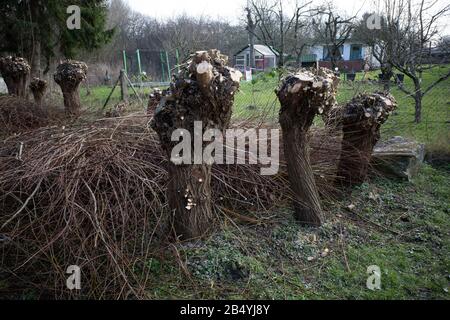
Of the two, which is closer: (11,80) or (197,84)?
(197,84)

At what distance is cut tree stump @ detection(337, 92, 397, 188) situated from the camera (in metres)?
3.54

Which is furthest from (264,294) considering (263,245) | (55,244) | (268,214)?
(55,244)

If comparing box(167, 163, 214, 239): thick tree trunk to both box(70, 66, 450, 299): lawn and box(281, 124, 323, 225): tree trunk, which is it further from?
box(281, 124, 323, 225): tree trunk

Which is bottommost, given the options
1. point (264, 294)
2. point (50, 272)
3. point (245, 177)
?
point (264, 294)

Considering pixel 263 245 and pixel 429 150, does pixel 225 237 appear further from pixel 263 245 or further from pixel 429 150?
pixel 429 150

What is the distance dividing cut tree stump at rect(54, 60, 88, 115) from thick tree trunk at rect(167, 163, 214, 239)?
3807 mm

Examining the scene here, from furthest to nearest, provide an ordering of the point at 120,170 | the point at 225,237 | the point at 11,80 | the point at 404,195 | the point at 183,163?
1. the point at 11,80
2. the point at 404,195
3. the point at 120,170
4. the point at 225,237
5. the point at 183,163

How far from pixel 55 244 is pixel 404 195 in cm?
366

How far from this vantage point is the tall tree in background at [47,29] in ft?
29.1

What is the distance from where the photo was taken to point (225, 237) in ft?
9.34
